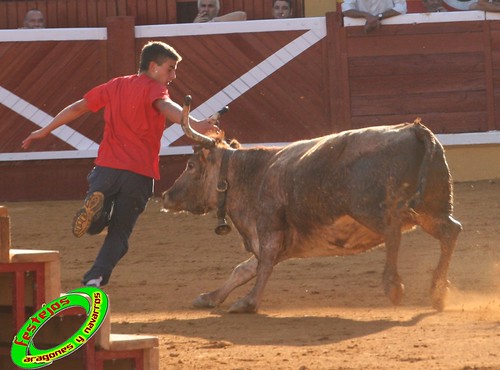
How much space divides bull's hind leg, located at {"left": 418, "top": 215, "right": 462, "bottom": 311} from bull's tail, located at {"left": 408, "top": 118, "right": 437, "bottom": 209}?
30 cm

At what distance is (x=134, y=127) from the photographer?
800 centimetres

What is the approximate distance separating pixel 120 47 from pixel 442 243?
20.0 feet

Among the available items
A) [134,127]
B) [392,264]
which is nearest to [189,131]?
[134,127]

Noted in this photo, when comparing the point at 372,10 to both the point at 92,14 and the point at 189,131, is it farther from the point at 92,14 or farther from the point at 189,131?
the point at 189,131

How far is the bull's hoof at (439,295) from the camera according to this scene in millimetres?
8102

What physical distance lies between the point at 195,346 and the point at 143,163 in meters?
1.35

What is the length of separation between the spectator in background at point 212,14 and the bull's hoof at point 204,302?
5.42m

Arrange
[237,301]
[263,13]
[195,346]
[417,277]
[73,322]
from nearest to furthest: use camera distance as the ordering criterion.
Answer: [73,322], [195,346], [237,301], [417,277], [263,13]

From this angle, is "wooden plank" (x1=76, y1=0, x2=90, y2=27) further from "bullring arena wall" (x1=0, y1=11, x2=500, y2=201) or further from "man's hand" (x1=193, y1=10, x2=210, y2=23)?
"man's hand" (x1=193, y1=10, x2=210, y2=23)

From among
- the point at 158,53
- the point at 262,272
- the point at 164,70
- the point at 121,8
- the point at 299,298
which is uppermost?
the point at 121,8

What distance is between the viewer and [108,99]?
8180mm

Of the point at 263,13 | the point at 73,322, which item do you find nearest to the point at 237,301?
the point at 73,322

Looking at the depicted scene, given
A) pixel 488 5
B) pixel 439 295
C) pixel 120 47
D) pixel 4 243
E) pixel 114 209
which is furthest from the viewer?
pixel 120 47

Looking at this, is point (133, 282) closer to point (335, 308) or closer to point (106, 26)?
point (335, 308)
